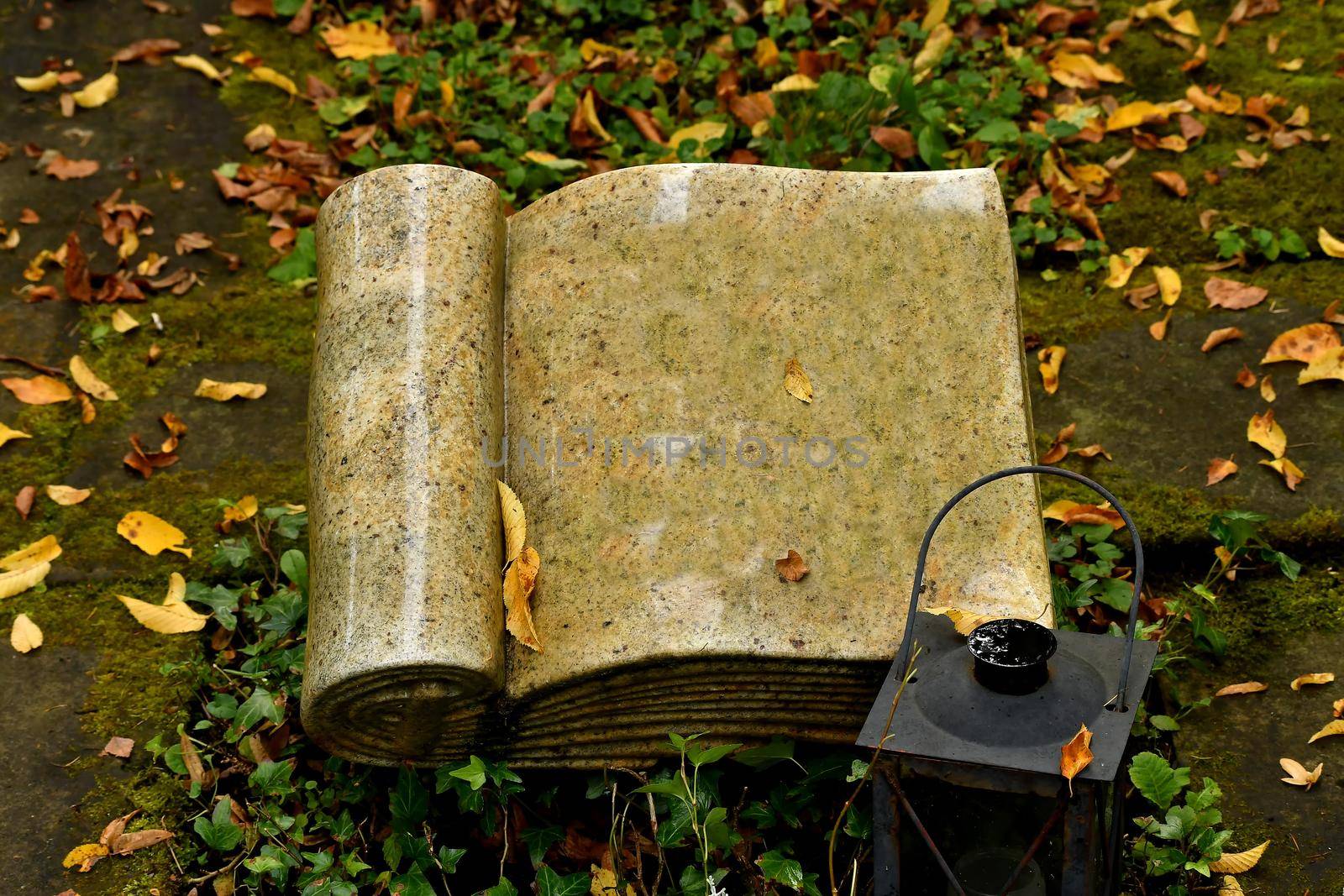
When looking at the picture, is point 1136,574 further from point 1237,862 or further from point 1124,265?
point 1124,265

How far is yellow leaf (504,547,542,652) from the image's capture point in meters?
2.58

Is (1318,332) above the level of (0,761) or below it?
above

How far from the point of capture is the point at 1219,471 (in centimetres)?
334

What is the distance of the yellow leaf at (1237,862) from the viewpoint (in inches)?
98.8

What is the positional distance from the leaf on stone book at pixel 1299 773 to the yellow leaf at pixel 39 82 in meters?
4.81

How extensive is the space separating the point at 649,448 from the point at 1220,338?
1.84 m

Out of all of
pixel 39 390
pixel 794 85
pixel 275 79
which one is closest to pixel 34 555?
pixel 39 390

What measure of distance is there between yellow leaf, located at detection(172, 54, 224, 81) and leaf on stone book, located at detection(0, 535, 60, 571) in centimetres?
239

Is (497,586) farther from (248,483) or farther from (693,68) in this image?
(693,68)

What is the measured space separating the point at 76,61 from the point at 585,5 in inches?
79.2

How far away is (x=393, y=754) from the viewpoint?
2.68 m

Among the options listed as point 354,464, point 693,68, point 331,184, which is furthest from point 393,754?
point 693,68

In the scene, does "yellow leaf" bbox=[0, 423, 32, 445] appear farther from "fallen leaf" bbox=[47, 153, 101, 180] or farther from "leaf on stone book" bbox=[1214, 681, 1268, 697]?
"leaf on stone book" bbox=[1214, 681, 1268, 697]

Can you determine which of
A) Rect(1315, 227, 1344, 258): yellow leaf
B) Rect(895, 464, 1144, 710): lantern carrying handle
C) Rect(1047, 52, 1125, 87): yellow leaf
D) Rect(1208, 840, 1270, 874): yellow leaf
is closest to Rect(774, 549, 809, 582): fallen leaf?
Rect(895, 464, 1144, 710): lantern carrying handle
